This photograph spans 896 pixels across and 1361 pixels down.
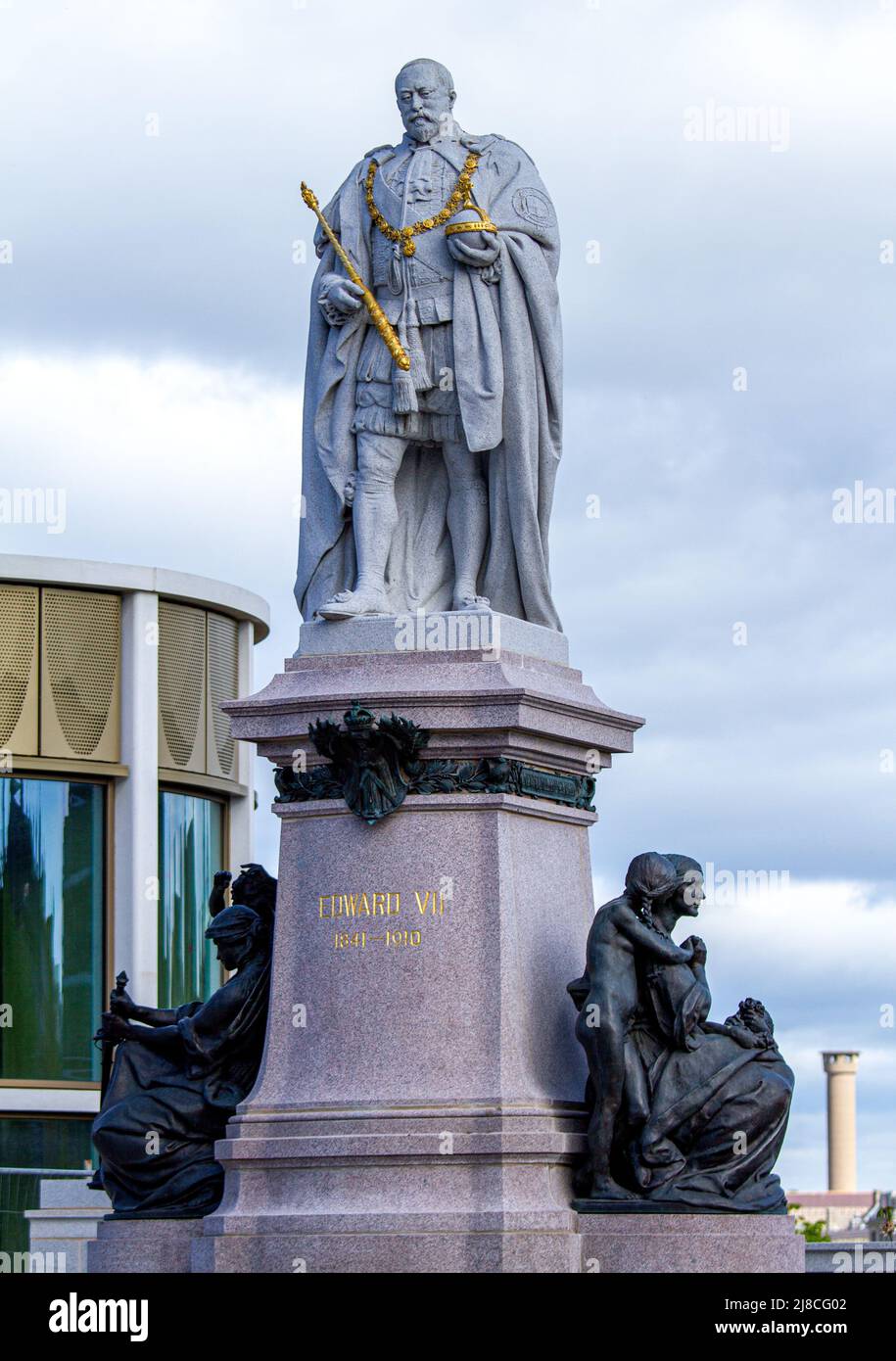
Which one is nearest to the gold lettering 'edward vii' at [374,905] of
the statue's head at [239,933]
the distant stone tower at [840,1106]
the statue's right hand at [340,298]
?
the statue's head at [239,933]

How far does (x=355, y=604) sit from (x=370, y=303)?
1.85 metres

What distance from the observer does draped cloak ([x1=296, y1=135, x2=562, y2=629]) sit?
1798 centimetres

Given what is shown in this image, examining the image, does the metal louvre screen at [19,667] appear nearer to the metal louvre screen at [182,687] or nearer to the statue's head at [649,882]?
the metal louvre screen at [182,687]

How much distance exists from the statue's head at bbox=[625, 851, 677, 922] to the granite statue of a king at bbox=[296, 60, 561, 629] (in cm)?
183

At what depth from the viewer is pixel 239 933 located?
58.3ft

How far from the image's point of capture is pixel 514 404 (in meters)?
18.0

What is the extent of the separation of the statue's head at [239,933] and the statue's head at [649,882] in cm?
226

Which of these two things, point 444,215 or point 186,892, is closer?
point 444,215

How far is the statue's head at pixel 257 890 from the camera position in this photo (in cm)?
1795

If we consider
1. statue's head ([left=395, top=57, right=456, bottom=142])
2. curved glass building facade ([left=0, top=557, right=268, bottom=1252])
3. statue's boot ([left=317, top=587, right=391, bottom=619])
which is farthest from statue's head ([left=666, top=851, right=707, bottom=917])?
curved glass building facade ([left=0, top=557, right=268, bottom=1252])

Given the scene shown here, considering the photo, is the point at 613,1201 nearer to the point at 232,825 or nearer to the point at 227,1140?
the point at 227,1140

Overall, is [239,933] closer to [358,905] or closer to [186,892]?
[358,905]

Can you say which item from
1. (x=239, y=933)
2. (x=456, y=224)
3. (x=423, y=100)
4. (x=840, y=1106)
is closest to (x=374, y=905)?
(x=239, y=933)
